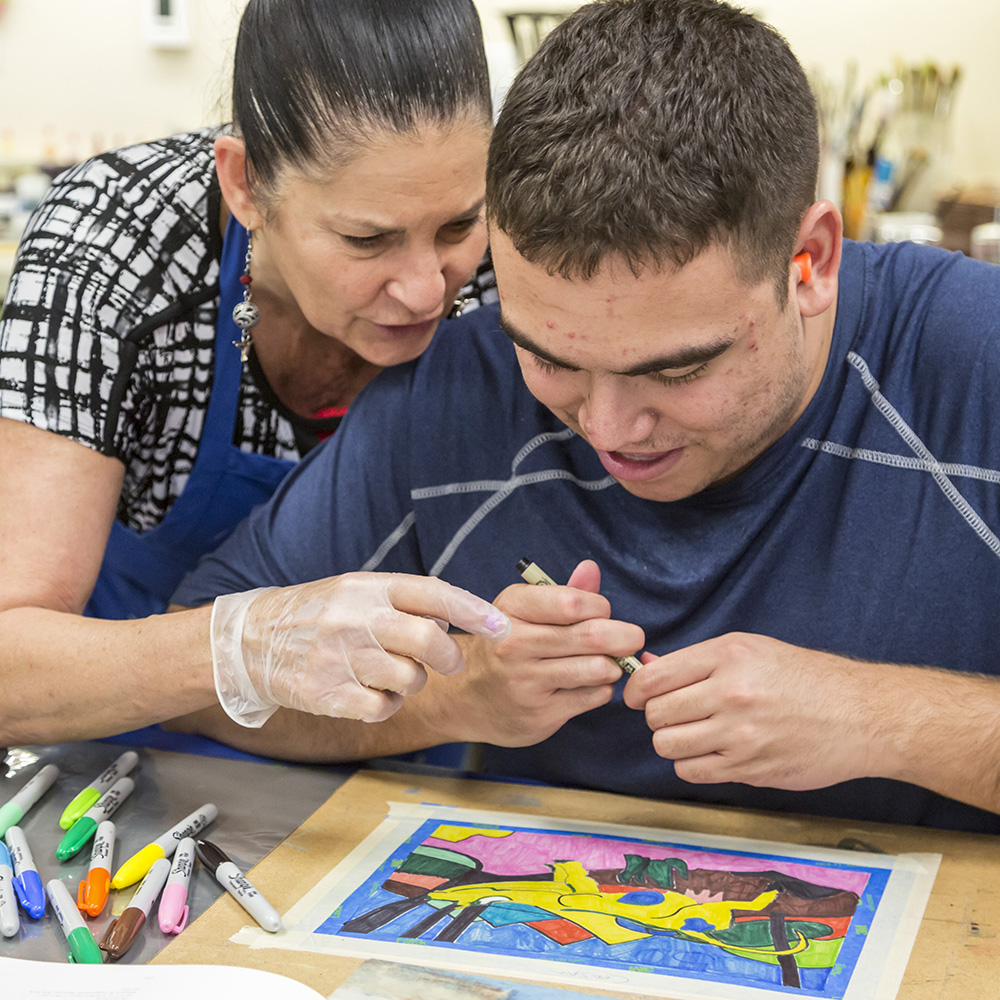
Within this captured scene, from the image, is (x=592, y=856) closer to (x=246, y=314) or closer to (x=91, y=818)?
(x=91, y=818)

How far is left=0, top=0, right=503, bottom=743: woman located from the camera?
3.74 ft

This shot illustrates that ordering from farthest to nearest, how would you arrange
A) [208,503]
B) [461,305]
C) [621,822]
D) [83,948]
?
[208,503], [461,305], [621,822], [83,948]

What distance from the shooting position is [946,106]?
10.4 ft

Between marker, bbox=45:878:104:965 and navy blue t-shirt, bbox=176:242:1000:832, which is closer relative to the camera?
marker, bbox=45:878:104:965

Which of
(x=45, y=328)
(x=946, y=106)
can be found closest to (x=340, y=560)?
(x=45, y=328)

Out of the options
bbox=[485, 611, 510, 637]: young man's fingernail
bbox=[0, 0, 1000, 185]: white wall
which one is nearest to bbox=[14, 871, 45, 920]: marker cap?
bbox=[485, 611, 510, 637]: young man's fingernail

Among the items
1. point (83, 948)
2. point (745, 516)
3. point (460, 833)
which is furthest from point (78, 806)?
point (745, 516)

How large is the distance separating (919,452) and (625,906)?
1.73 feet

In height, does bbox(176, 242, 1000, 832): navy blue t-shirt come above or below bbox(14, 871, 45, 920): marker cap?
above

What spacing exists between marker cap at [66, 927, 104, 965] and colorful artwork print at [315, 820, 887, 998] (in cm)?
16

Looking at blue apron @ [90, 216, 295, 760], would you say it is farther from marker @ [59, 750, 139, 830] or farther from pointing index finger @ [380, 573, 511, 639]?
pointing index finger @ [380, 573, 511, 639]

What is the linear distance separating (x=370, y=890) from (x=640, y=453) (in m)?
0.45

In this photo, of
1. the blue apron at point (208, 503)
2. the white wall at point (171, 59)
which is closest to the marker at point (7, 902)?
the blue apron at point (208, 503)

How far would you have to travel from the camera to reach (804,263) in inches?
41.7
